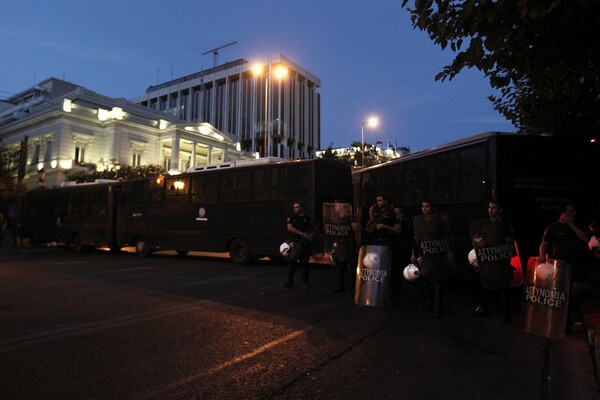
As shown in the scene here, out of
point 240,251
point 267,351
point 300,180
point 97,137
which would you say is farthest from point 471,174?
point 97,137

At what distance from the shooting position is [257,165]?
13.0 metres

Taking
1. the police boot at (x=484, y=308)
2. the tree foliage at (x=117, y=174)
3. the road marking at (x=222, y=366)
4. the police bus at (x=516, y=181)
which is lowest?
the road marking at (x=222, y=366)

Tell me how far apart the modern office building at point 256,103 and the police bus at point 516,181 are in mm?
66254

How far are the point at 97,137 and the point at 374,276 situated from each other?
142 ft

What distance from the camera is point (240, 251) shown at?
A: 511 inches

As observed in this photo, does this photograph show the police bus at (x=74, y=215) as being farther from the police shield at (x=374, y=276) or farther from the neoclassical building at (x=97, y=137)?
the neoclassical building at (x=97, y=137)

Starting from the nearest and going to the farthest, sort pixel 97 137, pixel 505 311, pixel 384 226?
pixel 505 311 → pixel 384 226 → pixel 97 137

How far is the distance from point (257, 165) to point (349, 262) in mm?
5969

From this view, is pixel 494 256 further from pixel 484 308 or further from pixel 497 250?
pixel 484 308

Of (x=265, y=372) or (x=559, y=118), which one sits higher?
(x=559, y=118)

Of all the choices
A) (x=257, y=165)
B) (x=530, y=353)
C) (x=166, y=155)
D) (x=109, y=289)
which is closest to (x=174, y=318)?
(x=109, y=289)

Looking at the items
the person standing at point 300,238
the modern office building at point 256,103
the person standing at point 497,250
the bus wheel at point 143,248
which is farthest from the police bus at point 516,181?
the modern office building at point 256,103

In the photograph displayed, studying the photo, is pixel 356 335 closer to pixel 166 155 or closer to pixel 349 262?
pixel 349 262

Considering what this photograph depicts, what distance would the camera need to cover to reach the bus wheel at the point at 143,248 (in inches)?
613
